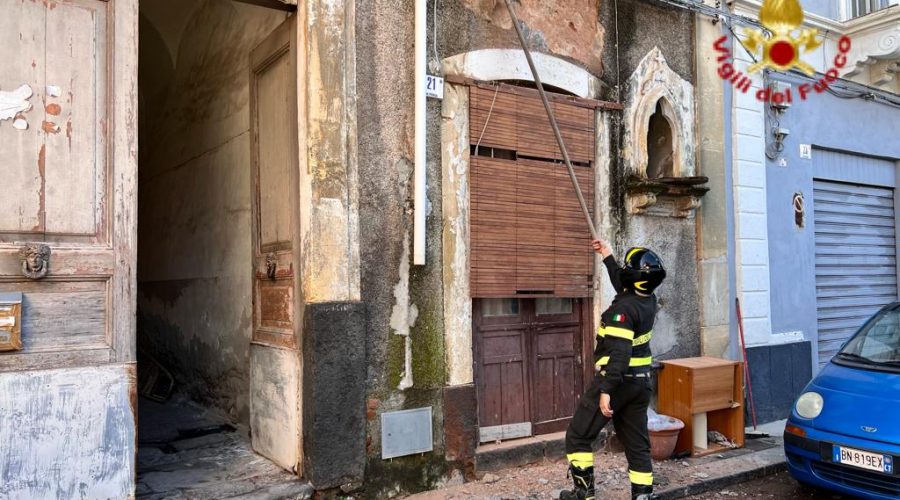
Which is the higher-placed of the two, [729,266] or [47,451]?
[729,266]

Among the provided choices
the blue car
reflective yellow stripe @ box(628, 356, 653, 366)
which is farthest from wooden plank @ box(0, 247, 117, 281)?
the blue car

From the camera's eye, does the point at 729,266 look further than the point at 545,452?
Yes

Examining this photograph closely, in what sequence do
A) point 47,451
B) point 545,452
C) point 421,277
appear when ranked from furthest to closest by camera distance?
1. point 545,452
2. point 421,277
3. point 47,451

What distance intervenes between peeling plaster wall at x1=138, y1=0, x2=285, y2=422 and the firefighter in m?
2.80

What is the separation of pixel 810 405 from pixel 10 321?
17.9 feet

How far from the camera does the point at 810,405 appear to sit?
535 centimetres

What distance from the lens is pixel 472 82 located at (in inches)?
225

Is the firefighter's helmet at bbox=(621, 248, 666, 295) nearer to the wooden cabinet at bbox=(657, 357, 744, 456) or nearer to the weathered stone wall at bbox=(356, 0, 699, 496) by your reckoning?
the weathered stone wall at bbox=(356, 0, 699, 496)

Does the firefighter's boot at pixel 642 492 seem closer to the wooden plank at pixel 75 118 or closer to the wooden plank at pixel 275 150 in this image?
the wooden plank at pixel 275 150

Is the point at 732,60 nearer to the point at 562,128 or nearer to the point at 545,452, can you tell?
the point at 562,128

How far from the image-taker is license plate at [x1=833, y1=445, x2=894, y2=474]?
182 inches

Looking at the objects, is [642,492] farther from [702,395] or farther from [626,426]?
[702,395]

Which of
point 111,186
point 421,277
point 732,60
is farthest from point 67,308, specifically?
point 732,60

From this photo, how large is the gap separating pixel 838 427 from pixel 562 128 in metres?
3.20
